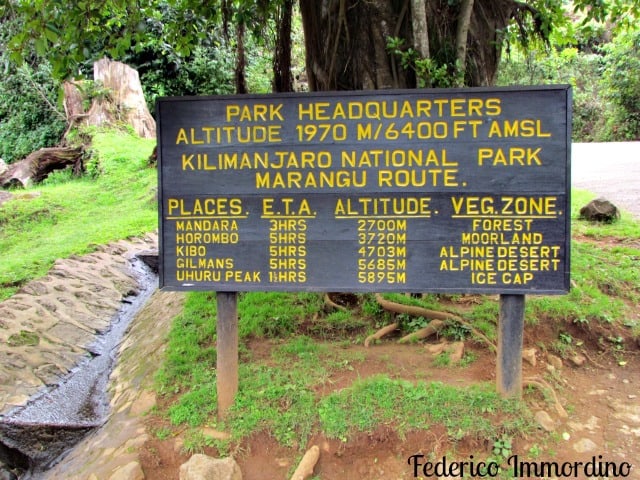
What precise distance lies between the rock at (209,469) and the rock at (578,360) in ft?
9.08

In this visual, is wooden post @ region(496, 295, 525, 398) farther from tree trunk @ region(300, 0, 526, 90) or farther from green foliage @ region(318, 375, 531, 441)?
tree trunk @ region(300, 0, 526, 90)

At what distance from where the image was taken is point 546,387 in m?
3.77

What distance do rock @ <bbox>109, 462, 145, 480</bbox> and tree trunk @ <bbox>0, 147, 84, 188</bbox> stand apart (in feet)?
44.4

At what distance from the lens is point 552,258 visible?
3.31 meters

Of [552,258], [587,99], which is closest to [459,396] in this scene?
[552,258]

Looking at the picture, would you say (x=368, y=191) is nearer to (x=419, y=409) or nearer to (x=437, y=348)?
(x=419, y=409)

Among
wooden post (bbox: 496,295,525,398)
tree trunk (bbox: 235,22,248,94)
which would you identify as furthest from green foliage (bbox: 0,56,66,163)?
wooden post (bbox: 496,295,525,398)

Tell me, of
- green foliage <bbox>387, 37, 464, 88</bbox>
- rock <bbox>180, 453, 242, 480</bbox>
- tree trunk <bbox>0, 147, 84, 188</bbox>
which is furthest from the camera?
tree trunk <bbox>0, 147, 84, 188</bbox>

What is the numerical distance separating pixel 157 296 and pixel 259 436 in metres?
4.12

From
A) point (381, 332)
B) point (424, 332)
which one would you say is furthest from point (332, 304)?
point (424, 332)

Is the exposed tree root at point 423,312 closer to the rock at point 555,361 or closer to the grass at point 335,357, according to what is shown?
the grass at point 335,357

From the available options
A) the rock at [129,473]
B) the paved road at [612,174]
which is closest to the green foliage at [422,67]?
the rock at [129,473]

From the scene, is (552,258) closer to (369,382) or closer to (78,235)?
(369,382)

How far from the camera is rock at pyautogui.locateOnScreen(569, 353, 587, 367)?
14.1ft
